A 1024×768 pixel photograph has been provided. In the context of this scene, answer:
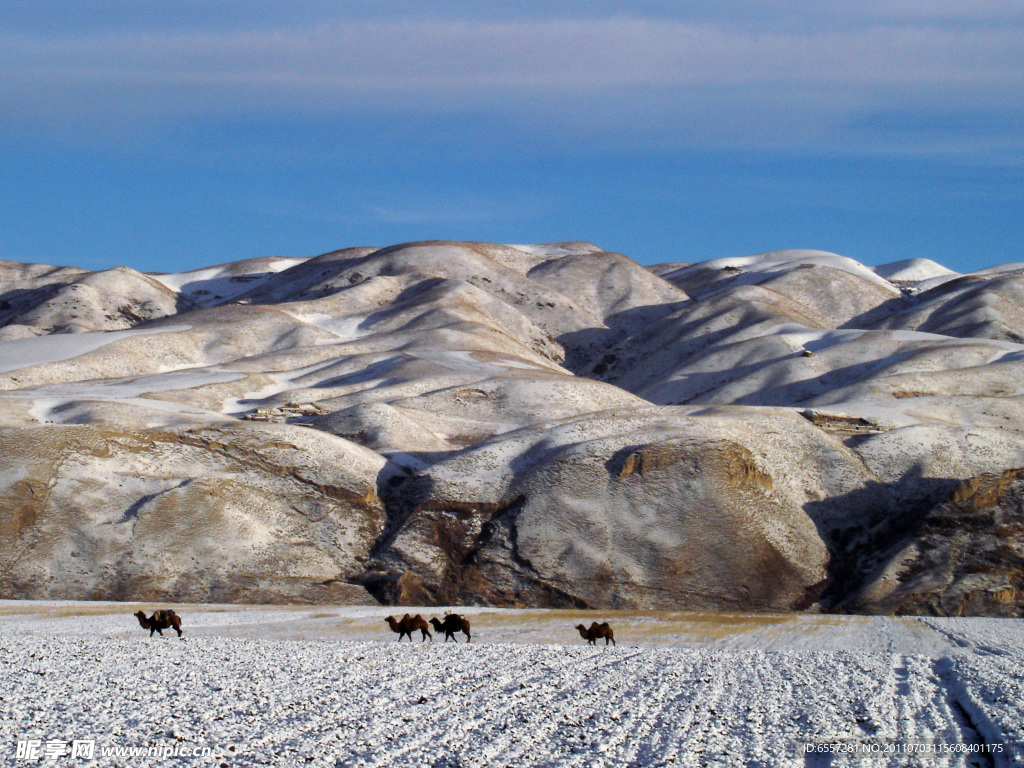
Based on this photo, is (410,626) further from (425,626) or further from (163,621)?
(163,621)

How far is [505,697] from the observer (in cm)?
2006

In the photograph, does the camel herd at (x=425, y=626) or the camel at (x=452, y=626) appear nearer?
the camel herd at (x=425, y=626)

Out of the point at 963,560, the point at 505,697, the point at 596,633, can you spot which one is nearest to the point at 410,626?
the point at 596,633

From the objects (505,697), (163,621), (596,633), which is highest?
(505,697)

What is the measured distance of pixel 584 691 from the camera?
21141 mm

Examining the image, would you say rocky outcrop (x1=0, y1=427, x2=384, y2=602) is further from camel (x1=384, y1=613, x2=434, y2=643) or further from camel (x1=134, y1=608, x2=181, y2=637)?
camel (x1=384, y1=613, x2=434, y2=643)

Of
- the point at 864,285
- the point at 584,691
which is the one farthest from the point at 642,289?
the point at 584,691

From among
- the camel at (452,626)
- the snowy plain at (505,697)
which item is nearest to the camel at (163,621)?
the snowy plain at (505,697)

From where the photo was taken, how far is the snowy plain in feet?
52.3

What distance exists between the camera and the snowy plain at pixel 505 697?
52.3 ft

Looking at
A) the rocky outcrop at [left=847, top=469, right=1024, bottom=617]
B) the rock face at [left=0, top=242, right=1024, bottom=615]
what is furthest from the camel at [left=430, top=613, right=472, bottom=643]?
the rocky outcrop at [left=847, top=469, right=1024, bottom=617]

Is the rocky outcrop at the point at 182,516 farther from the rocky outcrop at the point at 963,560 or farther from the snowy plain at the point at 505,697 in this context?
the rocky outcrop at the point at 963,560

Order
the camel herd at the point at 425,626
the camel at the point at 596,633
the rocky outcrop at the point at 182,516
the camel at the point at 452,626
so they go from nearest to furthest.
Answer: the camel herd at the point at 425,626 → the camel at the point at 452,626 → the camel at the point at 596,633 → the rocky outcrop at the point at 182,516

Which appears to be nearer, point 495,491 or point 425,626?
point 425,626
